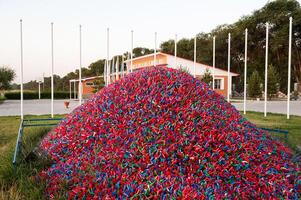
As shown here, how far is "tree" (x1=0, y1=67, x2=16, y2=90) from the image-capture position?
3278 centimetres

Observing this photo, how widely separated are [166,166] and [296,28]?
112 feet

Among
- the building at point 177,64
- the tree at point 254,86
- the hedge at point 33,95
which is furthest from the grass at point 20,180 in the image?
the hedge at point 33,95

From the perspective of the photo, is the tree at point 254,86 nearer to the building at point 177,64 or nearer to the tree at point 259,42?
the building at point 177,64

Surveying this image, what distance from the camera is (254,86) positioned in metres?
28.9

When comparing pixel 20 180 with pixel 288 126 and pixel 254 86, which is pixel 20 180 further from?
pixel 254 86

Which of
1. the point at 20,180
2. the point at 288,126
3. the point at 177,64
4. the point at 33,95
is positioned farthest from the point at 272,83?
the point at 20,180

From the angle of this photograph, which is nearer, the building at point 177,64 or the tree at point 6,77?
the building at point 177,64

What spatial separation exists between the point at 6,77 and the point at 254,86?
27.5m

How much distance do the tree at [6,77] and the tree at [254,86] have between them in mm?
27201

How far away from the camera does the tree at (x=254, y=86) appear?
2856 cm

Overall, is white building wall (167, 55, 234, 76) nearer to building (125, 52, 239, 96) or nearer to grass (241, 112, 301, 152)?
building (125, 52, 239, 96)

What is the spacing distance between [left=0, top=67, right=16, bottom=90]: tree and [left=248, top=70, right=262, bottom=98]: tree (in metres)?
27.2

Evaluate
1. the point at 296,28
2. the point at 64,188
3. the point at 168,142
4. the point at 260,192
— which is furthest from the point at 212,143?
the point at 296,28

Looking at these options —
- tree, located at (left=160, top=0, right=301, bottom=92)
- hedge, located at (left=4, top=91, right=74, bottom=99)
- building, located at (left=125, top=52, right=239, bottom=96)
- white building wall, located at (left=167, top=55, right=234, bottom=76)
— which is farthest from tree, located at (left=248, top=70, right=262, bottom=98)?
hedge, located at (left=4, top=91, right=74, bottom=99)
